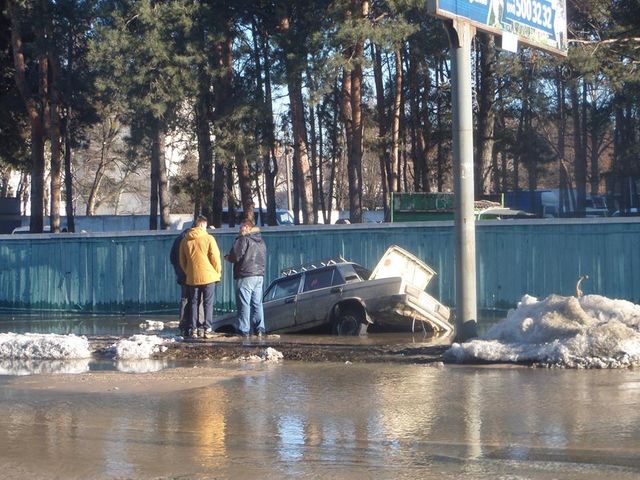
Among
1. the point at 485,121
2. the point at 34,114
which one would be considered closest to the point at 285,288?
the point at 34,114

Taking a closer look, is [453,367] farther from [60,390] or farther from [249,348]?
[60,390]

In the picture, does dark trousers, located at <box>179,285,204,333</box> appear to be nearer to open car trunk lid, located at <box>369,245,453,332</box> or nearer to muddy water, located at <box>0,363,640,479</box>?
open car trunk lid, located at <box>369,245,453,332</box>

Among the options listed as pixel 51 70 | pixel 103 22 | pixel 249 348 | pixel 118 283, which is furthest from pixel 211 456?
pixel 51 70

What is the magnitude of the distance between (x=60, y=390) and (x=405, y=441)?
4632 millimetres

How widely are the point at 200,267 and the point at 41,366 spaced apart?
297 cm

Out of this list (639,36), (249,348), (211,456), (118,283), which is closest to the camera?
(211,456)

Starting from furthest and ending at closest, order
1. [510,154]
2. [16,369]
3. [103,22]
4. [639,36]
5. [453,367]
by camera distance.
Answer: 1. [510,154]
2. [103,22]
3. [639,36]
4. [16,369]
5. [453,367]

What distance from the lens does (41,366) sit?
12844 millimetres

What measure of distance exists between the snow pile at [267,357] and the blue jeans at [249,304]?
75.4 inches

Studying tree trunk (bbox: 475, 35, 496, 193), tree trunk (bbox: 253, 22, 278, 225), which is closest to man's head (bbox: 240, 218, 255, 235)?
tree trunk (bbox: 253, 22, 278, 225)

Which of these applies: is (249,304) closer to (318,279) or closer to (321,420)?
(318,279)

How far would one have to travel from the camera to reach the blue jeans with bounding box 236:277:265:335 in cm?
1471

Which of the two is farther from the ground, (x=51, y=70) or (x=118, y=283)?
(x=51, y=70)

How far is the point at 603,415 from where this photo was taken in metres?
8.55
